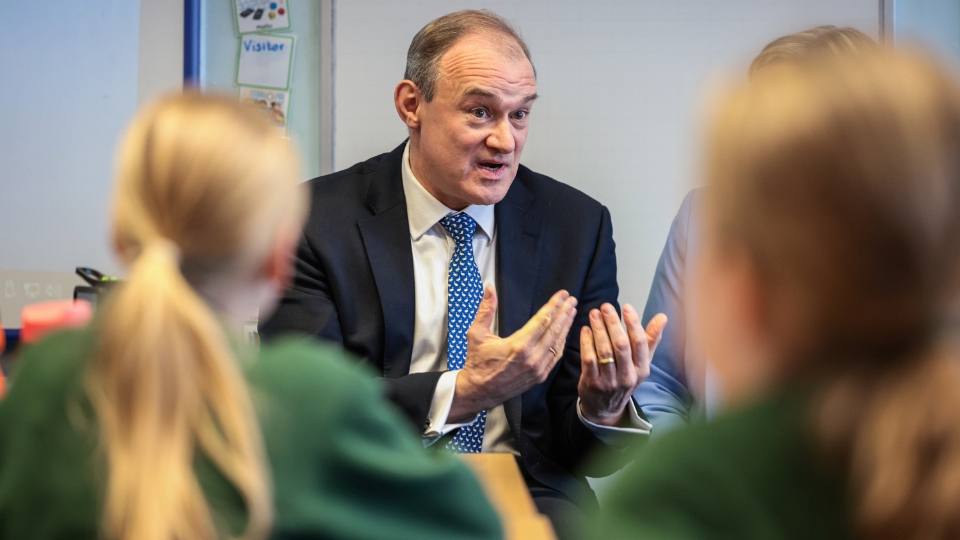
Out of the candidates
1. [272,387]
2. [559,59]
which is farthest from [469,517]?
[559,59]

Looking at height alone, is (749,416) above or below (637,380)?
above

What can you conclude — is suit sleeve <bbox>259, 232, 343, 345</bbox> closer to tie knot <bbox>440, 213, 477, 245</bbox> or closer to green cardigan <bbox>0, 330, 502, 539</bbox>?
tie knot <bbox>440, 213, 477, 245</bbox>

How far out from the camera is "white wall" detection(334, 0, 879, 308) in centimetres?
260

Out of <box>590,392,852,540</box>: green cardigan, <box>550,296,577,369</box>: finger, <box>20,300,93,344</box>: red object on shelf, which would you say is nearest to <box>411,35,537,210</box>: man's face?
<box>550,296,577,369</box>: finger

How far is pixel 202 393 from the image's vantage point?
80cm

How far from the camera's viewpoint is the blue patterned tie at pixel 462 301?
1994 mm

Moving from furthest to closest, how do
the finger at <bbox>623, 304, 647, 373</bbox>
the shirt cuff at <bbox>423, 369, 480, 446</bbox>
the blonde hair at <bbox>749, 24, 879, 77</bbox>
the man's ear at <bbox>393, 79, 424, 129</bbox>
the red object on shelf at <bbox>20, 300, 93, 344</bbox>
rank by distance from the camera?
the man's ear at <bbox>393, 79, 424, 129</bbox>
the shirt cuff at <bbox>423, 369, 480, 446</bbox>
the finger at <bbox>623, 304, 647, 373</bbox>
the blonde hair at <bbox>749, 24, 879, 77</bbox>
the red object on shelf at <bbox>20, 300, 93, 344</bbox>

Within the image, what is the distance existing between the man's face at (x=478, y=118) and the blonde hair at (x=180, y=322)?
118cm

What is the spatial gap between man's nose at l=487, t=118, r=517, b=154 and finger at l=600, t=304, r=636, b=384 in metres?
0.49

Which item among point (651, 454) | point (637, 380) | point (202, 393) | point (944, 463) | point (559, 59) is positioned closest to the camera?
point (944, 463)

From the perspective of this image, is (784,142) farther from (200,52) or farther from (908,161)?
(200,52)

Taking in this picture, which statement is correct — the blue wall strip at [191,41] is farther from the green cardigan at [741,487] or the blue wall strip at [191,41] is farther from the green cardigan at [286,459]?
the green cardigan at [741,487]

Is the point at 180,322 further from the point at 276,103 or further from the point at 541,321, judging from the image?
the point at 276,103

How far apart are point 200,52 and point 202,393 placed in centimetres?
205
